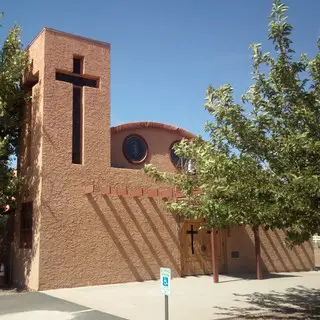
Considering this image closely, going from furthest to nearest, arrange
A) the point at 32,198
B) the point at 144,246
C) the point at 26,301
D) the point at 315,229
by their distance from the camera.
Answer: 1. the point at 144,246
2. the point at 32,198
3. the point at 26,301
4. the point at 315,229

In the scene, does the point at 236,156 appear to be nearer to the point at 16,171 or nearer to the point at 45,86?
the point at 45,86

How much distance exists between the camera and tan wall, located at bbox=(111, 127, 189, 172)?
17734mm

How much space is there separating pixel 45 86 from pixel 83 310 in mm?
7976

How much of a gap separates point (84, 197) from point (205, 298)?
5.51 meters

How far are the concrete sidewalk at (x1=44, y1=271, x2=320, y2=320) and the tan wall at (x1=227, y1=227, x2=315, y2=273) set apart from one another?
2679mm

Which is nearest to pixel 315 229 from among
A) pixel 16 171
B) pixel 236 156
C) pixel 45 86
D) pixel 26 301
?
pixel 236 156

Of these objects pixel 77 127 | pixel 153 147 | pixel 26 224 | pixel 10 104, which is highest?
pixel 10 104

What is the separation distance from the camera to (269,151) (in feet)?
28.8

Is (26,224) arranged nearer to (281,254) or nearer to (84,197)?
(84,197)

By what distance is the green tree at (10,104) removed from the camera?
595 inches

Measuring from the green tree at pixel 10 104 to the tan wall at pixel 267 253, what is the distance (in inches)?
376

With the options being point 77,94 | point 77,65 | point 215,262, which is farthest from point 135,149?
point 215,262

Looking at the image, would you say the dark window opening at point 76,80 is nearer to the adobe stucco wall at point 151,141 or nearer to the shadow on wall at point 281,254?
the adobe stucco wall at point 151,141

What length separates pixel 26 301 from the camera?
1198 cm
